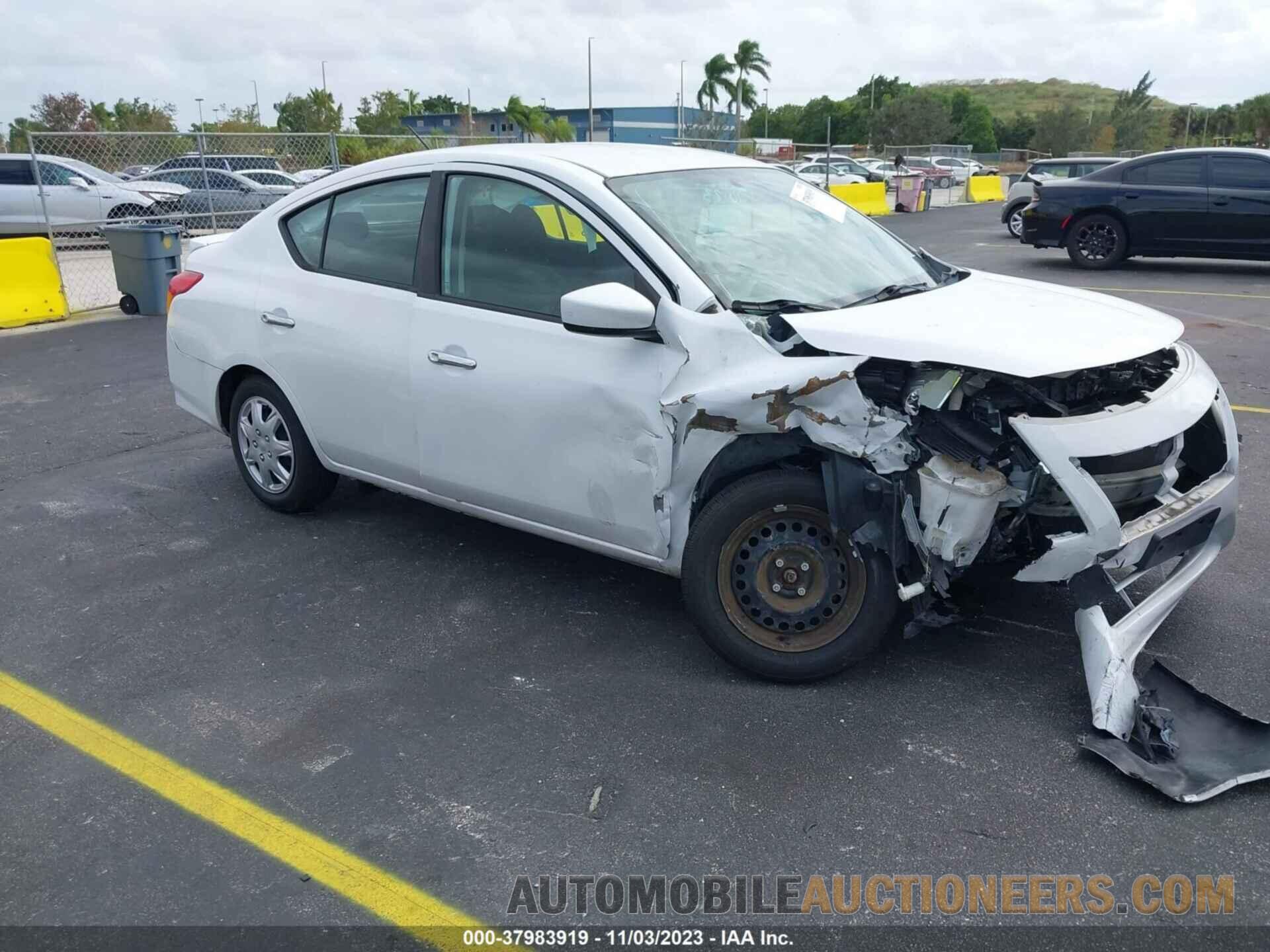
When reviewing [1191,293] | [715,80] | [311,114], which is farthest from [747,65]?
[1191,293]

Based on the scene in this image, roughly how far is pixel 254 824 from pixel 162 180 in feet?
65.0

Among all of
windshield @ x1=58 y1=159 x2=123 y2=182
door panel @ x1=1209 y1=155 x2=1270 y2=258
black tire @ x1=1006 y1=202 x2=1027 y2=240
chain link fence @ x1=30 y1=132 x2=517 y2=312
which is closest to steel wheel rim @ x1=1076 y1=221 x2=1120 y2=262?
door panel @ x1=1209 y1=155 x2=1270 y2=258

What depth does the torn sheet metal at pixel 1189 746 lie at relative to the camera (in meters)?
3.05

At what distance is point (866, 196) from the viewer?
2533 centimetres

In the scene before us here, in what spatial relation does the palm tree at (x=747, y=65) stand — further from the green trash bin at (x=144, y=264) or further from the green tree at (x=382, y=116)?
the green trash bin at (x=144, y=264)

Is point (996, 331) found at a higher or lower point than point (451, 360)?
higher

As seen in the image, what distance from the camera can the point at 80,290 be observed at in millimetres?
13719

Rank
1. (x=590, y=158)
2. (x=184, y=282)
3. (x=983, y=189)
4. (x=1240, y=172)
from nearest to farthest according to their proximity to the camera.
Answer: (x=590, y=158)
(x=184, y=282)
(x=1240, y=172)
(x=983, y=189)

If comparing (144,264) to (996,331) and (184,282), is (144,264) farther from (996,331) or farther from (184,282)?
(996,331)

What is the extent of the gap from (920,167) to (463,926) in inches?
1554

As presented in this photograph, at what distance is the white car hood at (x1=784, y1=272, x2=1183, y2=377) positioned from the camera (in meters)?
3.27

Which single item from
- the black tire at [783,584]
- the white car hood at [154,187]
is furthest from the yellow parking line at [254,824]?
the white car hood at [154,187]

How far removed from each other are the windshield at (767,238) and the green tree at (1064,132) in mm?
70772

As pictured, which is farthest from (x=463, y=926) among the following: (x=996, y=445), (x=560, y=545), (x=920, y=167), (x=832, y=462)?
(x=920, y=167)
